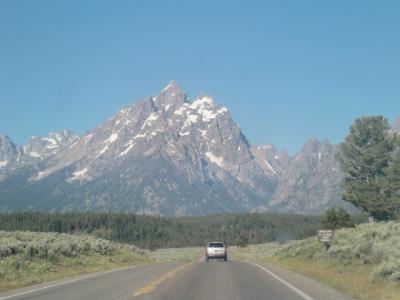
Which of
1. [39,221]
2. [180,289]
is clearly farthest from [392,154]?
[39,221]

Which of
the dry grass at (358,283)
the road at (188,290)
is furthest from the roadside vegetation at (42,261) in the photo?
the dry grass at (358,283)

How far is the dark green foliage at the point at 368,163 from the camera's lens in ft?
242

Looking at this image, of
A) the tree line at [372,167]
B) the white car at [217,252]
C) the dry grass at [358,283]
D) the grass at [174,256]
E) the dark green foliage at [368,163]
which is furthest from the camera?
the dark green foliage at [368,163]

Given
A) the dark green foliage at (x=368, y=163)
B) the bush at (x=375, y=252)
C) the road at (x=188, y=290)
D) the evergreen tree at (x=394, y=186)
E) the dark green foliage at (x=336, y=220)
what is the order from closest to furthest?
the road at (x=188, y=290) < the bush at (x=375, y=252) < the evergreen tree at (x=394, y=186) < the dark green foliage at (x=368, y=163) < the dark green foliage at (x=336, y=220)

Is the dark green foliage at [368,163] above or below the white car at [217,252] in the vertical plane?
above

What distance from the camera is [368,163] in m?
78.4

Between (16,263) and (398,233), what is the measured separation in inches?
717

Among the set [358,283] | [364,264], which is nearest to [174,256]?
[364,264]

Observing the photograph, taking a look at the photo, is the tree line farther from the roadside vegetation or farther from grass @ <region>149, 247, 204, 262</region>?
the roadside vegetation

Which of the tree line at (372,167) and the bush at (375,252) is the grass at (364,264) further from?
the tree line at (372,167)

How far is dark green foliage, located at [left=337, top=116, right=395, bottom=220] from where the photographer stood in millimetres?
73750

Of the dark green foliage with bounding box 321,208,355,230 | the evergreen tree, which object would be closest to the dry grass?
the evergreen tree

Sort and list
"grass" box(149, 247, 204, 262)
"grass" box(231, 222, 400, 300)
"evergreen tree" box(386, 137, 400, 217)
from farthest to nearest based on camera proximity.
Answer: "evergreen tree" box(386, 137, 400, 217) → "grass" box(149, 247, 204, 262) → "grass" box(231, 222, 400, 300)

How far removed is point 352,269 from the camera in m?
26.9
